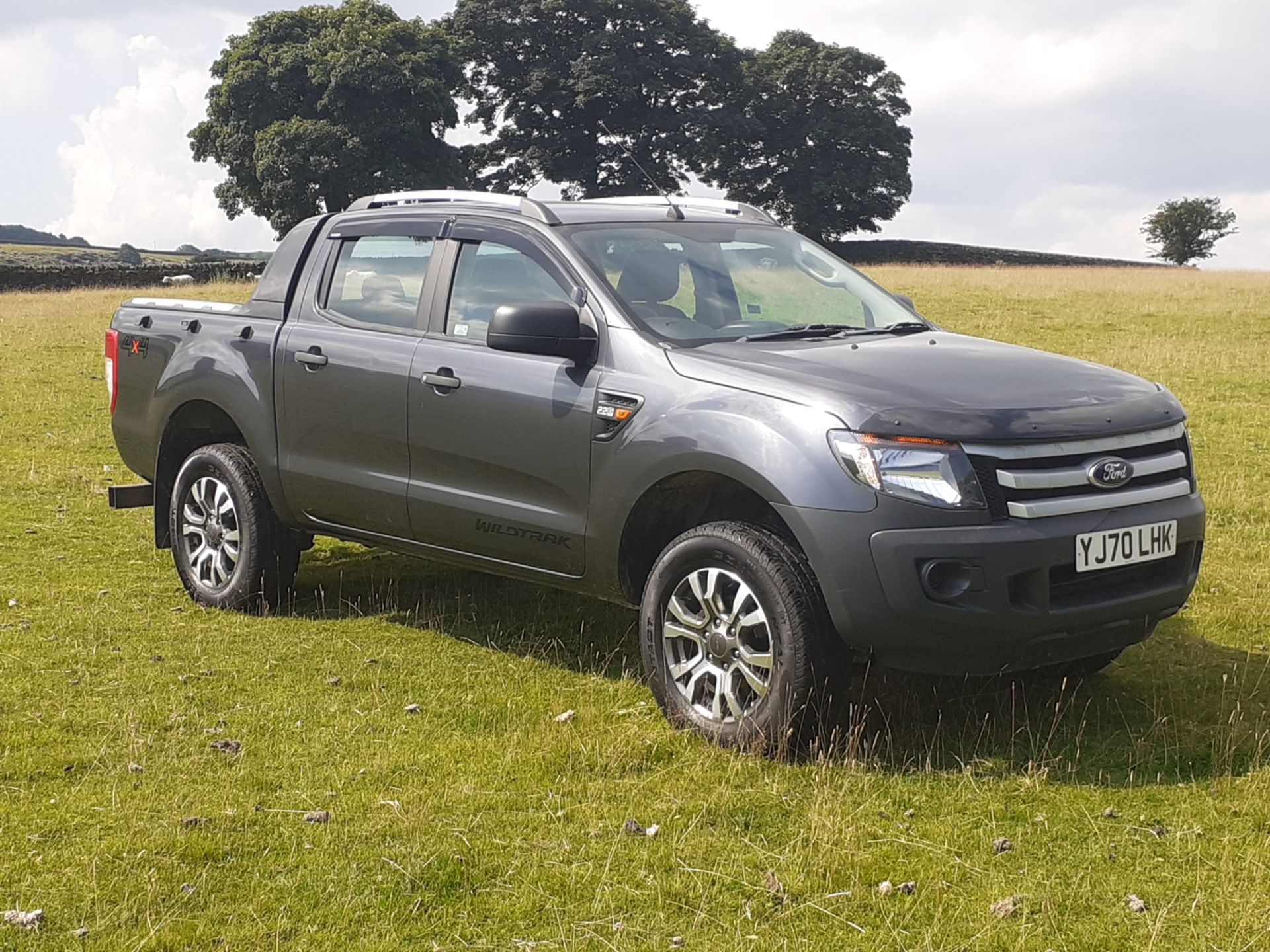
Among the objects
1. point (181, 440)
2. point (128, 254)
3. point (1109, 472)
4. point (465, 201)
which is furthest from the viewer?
point (128, 254)

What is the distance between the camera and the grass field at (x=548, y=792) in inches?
160

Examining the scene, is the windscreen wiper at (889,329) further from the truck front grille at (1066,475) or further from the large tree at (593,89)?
the large tree at (593,89)

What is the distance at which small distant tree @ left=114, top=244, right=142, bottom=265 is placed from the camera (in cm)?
9472

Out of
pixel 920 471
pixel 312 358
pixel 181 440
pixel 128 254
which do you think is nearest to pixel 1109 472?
pixel 920 471

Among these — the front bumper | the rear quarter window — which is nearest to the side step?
the rear quarter window

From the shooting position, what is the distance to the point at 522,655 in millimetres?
6789

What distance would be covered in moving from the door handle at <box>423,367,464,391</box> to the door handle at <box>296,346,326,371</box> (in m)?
0.77

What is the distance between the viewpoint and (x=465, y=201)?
6.74 metres

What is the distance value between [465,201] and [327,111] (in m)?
45.9

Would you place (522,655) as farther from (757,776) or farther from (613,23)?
(613,23)

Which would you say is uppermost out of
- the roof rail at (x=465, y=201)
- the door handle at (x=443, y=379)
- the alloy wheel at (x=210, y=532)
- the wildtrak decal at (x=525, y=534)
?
the roof rail at (x=465, y=201)

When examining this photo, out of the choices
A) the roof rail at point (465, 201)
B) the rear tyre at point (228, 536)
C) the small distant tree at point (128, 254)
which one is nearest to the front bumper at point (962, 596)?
the roof rail at point (465, 201)

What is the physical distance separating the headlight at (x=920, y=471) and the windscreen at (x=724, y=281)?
1140mm

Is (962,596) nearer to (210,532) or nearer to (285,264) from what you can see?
(285,264)
